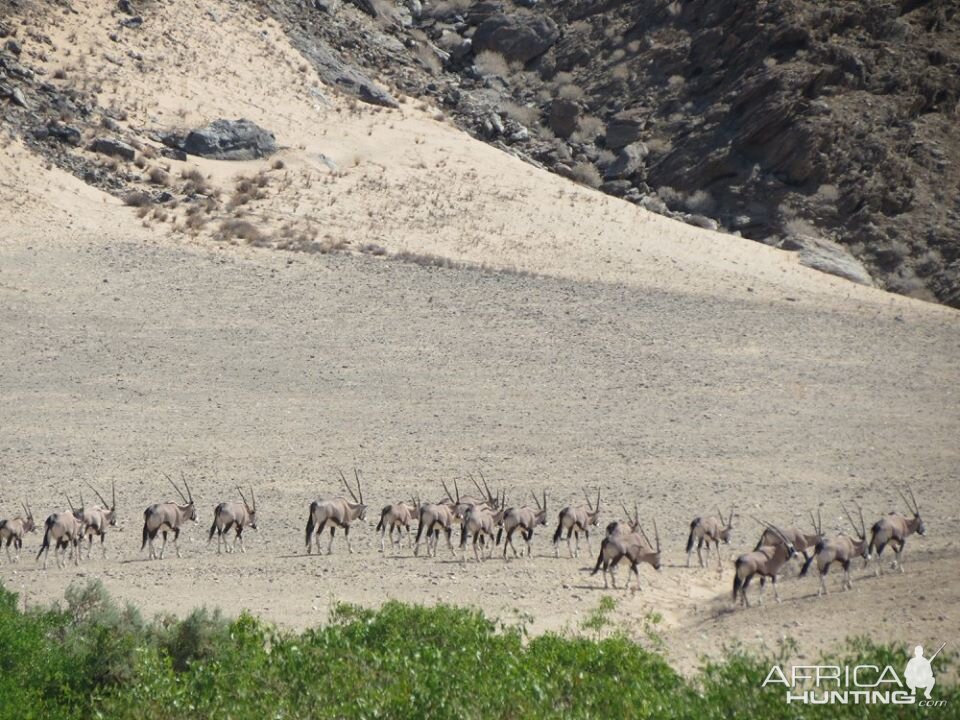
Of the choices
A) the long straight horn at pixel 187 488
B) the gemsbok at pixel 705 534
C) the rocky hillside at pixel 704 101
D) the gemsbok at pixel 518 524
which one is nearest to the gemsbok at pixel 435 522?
the gemsbok at pixel 518 524

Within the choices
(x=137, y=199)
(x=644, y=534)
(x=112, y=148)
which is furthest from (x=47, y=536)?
(x=112, y=148)

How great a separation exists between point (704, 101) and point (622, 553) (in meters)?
50.5

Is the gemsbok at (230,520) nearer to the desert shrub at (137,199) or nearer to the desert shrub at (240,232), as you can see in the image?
the desert shrub at (240,232)

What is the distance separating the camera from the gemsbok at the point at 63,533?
2342 cm

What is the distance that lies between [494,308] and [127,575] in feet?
74.5

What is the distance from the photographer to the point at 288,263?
153 feet

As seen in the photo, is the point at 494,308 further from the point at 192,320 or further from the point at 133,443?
the point at 133,443

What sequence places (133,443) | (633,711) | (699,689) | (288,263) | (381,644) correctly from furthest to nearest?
(288,263)
(133,443)
(381,644)
(699,689)
(633,711)

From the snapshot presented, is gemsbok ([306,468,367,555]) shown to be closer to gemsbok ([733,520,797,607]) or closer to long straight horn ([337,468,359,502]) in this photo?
long straight horn ([337,468,359,502])

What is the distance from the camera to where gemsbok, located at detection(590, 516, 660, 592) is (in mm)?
22031

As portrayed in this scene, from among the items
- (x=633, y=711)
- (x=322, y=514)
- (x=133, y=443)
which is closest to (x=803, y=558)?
(x=322, y=514)

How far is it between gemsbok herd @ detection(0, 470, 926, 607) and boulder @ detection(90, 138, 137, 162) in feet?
92.1

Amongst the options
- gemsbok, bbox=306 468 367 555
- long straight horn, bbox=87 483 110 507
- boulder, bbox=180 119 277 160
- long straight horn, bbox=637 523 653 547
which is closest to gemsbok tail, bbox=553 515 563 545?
long straight horn, bbox=637 523 653 547

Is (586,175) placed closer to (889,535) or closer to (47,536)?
(889,535)
